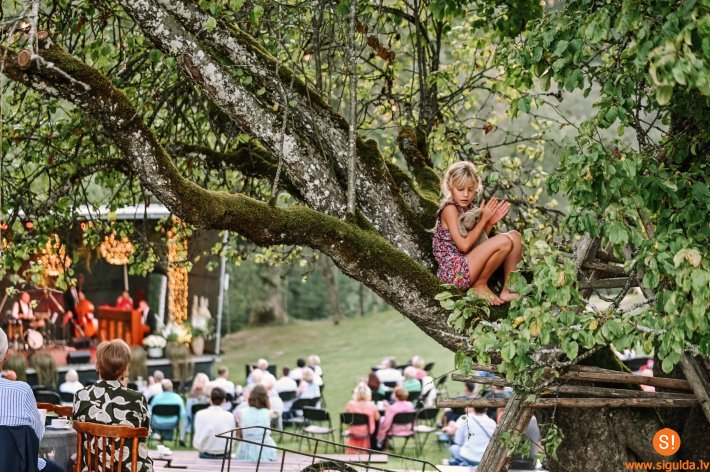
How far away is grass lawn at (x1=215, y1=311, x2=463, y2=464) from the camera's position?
26.4 m

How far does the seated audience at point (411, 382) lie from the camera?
17.6 m

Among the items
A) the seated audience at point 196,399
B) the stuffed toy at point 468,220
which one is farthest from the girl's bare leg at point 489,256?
the seated audience at point 196,399

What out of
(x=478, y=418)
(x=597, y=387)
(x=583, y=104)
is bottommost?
(x=478, y=418)

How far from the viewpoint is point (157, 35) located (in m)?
6.01

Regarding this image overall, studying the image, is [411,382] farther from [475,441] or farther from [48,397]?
[48,397]

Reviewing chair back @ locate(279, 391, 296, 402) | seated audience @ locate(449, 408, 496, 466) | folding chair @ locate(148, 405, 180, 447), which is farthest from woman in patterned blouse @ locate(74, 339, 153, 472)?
chair back @ locate(279, 391, 296, 402)

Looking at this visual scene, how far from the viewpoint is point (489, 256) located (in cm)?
588

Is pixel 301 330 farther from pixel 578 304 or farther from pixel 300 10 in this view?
pixel 578 304

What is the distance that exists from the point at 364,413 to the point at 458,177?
9395 millimetres

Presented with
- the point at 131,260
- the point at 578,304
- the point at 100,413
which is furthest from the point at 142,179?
the point at 131,260

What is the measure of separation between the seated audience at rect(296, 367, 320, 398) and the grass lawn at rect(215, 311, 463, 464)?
3.97m

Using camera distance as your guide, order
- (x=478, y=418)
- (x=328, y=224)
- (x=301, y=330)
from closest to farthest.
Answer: (x=328, y=224) → (x=478, y=418) → (x=301, y=330)

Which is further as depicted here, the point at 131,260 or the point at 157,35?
the point at 131,260

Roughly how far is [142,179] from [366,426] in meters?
9.92
